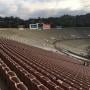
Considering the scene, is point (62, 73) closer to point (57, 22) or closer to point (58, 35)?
point (58, 35)

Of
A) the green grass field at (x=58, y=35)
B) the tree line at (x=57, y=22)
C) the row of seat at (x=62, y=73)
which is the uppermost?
the row of seat at (x=62, y=73)

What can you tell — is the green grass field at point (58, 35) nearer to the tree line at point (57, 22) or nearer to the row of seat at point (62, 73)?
the tree line at point (57, 22)

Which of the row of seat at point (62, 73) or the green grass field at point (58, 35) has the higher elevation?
the row of seat at point (62, 73)

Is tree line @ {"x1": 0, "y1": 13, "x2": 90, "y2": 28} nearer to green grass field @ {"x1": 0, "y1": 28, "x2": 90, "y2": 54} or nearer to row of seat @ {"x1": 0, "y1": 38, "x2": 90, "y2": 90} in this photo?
green grass field @ {"x1": 0, "y1": 28, "x2": 90, "y2": 54}

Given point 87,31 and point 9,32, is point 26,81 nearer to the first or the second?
point 9,32

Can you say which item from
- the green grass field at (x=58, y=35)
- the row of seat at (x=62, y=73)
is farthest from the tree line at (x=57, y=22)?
the row of seat at (x=62, y=73)

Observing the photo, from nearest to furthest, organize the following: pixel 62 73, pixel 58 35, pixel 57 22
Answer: pixel 62 73
pixel 58 35
pixel 57 22

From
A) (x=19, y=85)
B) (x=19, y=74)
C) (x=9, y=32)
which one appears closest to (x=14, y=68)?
(x=19, y=74)

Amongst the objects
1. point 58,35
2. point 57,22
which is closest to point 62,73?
point 58,35

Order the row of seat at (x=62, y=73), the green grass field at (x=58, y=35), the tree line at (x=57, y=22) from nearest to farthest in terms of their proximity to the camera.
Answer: the row of seat at (x=62, y=73), the green grass field at (x=58, y=35), the tree line at (x=57, y=22)

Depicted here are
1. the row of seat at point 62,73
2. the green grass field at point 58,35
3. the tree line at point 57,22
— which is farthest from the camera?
the tree line at point 57,22

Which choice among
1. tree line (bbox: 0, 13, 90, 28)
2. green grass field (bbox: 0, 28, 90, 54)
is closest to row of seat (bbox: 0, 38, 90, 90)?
green grass field (bbox: 0, 28, 90, 54)

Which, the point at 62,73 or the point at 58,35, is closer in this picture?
the point at 62,73

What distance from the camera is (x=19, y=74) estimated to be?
564cm
